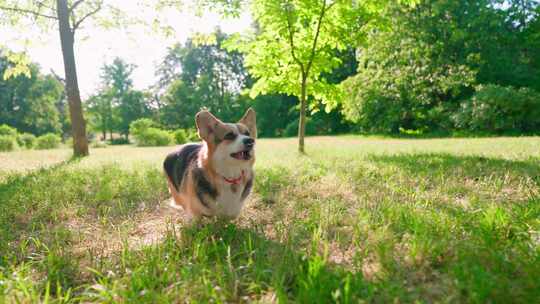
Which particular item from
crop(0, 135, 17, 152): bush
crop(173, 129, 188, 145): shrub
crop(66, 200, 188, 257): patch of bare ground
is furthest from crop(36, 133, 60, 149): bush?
crop(66, 200, 188, 257): patch of bare ground

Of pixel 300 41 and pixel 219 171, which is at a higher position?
pixel 300 41

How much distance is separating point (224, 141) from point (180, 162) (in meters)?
1.02

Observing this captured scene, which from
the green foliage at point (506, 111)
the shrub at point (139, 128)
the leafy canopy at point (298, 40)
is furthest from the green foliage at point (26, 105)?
the green foliage at point (506, 111)

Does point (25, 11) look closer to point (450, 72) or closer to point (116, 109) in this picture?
point (450, 72)

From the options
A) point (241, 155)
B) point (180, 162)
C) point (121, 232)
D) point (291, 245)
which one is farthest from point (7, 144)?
point (291, 245)

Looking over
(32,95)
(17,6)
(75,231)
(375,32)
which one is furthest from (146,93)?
(75,231)

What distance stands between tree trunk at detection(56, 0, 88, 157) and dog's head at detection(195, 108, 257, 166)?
30.6 feet

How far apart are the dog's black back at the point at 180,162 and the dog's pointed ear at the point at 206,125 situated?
1.70 ft

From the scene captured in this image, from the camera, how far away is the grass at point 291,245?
5.65 ft

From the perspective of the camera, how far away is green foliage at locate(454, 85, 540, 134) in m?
18.3

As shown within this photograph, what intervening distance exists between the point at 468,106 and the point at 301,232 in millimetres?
21328

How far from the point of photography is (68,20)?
10.2 m

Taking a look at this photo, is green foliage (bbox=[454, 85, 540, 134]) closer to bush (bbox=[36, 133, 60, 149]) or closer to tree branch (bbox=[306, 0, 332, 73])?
tree branch (bbox=[306, 0, 332, 73])

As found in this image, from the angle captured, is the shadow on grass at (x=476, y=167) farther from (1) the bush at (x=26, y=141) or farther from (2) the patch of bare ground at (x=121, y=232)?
(1) the bush at (x=26, y=141)
